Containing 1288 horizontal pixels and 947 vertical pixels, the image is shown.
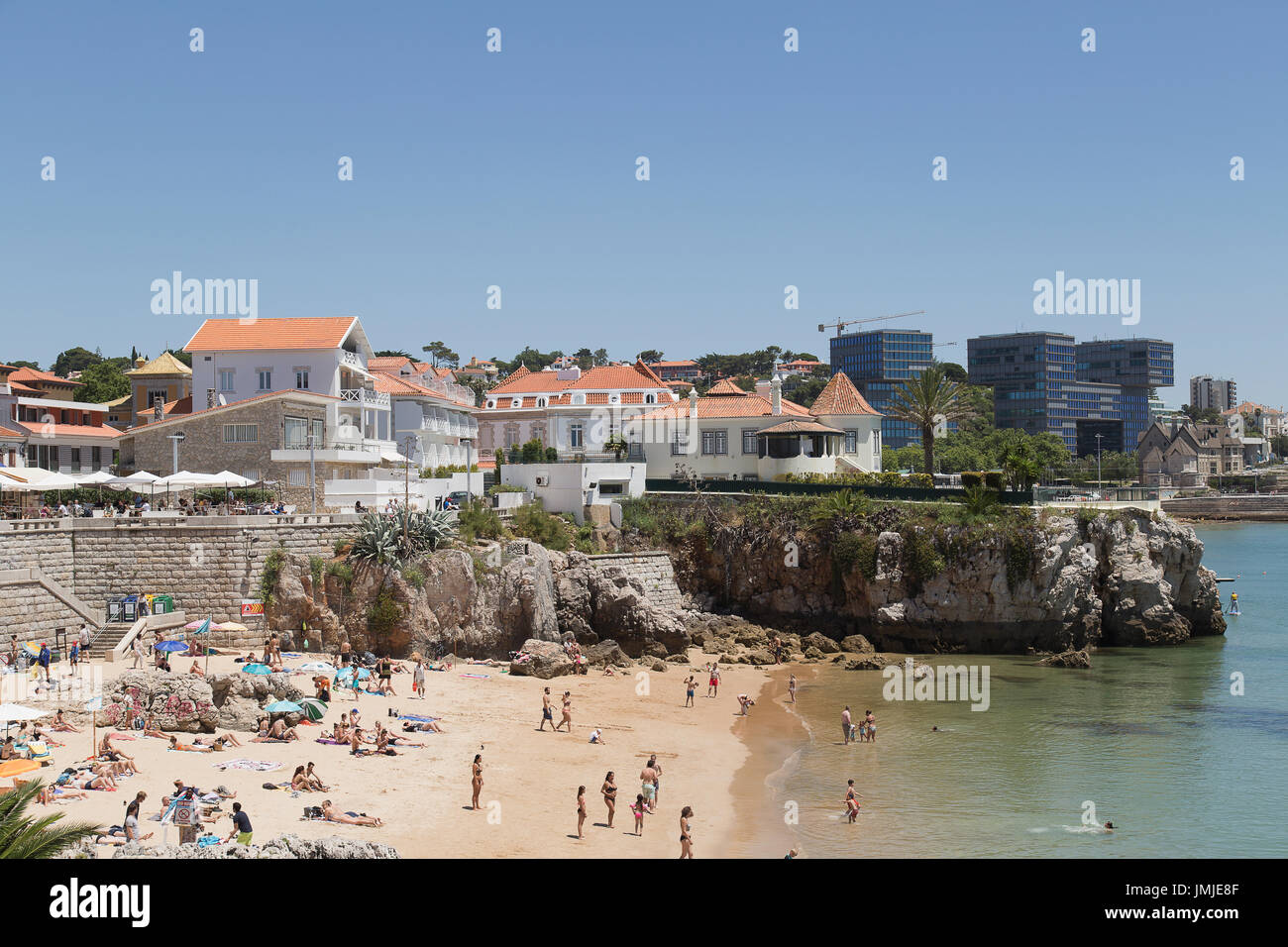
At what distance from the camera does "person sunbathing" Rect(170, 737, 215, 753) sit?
25203 millimetres

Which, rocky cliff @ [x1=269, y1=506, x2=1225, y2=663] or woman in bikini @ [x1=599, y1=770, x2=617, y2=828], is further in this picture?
rocky cliff @ [x1=269, y1=506, x2=1225, y2=663]

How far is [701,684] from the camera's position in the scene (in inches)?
1524

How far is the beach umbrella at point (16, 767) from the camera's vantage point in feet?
71.5

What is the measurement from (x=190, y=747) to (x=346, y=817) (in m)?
6.45

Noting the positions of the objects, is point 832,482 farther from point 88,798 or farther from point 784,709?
point 88,798

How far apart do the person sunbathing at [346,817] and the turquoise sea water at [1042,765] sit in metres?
8.46

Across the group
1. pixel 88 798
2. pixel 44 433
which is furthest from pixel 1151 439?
pixel 88 798

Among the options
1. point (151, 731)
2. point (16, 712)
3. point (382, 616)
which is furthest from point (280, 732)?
point (382, 616)

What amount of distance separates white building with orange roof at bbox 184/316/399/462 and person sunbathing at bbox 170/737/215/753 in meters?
29.6

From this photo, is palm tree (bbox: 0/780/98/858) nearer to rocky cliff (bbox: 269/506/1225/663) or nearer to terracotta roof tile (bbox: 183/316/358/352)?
rocky cliff (bbox: 269/506/1225/663)

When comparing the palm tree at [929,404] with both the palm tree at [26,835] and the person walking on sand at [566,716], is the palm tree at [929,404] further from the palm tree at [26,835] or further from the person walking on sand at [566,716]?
the palm tree at [26,835]

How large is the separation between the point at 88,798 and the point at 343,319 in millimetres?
39669

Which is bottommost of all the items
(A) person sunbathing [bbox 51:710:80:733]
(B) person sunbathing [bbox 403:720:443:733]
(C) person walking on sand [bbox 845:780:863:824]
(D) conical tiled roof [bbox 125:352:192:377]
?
(C) person walking on sand [bbox 845:780:863:824]

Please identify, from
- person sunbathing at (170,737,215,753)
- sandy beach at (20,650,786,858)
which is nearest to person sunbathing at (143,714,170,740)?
sandy beach at (20,650,786,858)
